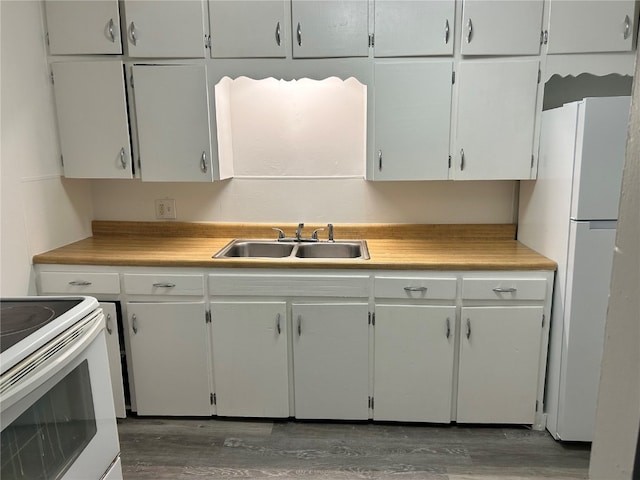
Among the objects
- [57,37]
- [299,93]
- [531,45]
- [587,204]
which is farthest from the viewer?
[299,93]

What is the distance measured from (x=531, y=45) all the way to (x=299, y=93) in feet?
3.93

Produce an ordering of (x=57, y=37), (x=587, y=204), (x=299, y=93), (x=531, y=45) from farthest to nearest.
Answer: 1. (x=299, y=93)
2. (x=57, y=37)
3. (x=531, y=45)
4. (x=587, y=204)

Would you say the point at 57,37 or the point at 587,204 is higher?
the point at 57,37

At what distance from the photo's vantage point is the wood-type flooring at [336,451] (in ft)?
6.73

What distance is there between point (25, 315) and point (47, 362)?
27 cm

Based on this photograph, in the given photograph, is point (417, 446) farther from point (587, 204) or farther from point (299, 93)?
point (299, 93)

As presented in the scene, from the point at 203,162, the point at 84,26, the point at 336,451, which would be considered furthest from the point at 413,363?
the point at 84,26

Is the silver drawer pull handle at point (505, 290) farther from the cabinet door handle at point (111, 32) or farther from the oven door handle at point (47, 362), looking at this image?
the cabinet door handle at point (111, 32)

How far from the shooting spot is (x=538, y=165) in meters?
2.31

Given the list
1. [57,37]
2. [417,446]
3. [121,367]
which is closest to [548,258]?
[417,446]

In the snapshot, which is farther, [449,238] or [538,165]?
[449,238]

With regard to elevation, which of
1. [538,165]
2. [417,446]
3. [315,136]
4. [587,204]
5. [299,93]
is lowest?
[417,446]

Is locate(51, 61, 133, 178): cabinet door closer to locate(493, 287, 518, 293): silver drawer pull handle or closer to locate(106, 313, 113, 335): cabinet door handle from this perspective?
locate(106, 313, 113, 335): cabinet door handle

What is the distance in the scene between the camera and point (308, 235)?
2723 millimetres
